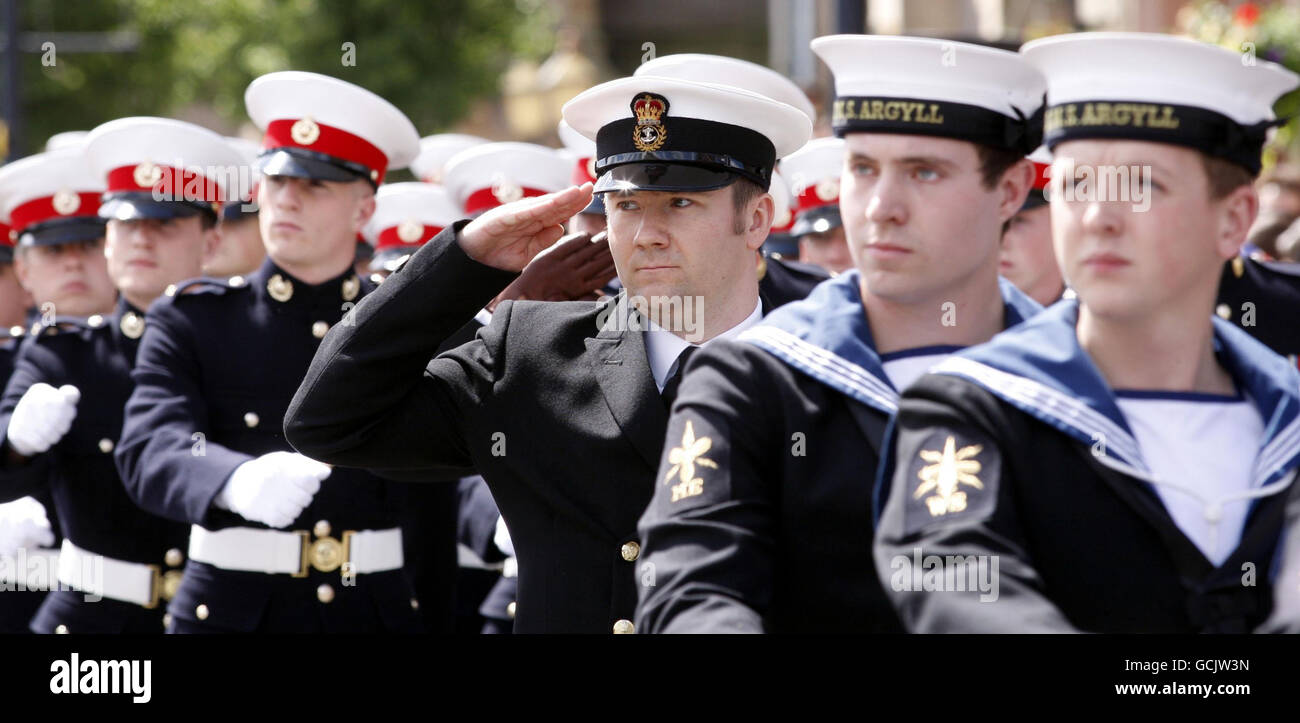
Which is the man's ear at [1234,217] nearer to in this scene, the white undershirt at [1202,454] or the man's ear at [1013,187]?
the white undershirt at [1202,454]

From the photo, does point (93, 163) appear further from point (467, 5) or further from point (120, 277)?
point (467, 5)

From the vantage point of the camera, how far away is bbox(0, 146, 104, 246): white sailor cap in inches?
299

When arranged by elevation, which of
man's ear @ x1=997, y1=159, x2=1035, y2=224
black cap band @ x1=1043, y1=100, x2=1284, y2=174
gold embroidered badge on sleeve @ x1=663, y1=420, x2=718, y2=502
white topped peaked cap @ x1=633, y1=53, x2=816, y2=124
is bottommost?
gold embroidered badge on sleeve @ x1=663, y1=420, x2=718, y2=502

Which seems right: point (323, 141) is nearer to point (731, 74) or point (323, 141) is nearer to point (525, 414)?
point (731, 74)

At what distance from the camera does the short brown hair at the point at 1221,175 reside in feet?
9.25

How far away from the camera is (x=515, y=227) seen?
3.80 meters

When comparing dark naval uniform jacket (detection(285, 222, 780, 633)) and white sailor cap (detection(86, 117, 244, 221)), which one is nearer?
dark naval uniform jacket (detection(285, 222, 780, 633))

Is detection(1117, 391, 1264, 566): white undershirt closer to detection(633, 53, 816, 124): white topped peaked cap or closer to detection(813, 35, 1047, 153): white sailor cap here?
detection(813, 35, 1047, 153): white sailor cap

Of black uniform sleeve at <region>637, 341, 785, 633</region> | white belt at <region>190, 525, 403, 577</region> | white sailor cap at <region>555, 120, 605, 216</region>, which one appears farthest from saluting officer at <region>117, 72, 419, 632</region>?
black uniform sleeve at <region>637, 341, 785, 633</region>

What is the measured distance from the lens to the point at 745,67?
4996 millimetres

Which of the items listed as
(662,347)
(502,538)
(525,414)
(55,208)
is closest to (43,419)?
(502,538)

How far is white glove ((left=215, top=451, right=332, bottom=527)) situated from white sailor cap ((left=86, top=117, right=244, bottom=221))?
203 centimetres
